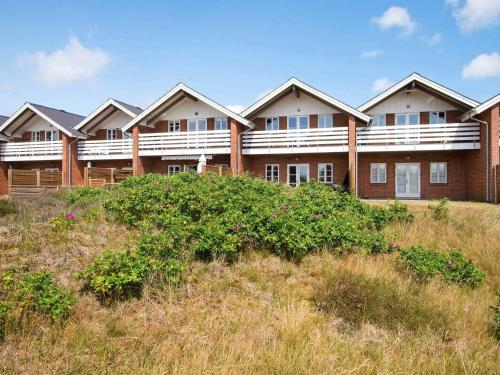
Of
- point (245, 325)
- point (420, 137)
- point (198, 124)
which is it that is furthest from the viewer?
point (198, 124)

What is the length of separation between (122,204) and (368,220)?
7.02 meters

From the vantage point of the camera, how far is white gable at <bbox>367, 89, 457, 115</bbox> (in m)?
23.2

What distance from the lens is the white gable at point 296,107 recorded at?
24609 millimetres

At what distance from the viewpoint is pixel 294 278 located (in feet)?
24.4

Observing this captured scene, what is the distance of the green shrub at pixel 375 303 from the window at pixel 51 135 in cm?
2937

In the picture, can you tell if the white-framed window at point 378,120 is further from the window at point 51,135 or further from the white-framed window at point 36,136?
the white-framed window at point 36,136

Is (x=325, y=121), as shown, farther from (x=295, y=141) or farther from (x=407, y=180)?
(x=407, y=180)

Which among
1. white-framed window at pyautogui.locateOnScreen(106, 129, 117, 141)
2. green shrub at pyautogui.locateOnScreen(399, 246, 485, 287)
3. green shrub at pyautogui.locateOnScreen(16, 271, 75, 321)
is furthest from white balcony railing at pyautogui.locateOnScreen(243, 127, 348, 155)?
green shrub at pyautogui.locateOnScreen(16, 271, 75, 321)

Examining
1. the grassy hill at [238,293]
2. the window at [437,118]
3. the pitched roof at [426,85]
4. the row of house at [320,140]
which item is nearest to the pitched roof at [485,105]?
the row of house at [320,140]

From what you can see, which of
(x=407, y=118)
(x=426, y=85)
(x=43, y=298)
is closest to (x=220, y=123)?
(x=407, y=118)

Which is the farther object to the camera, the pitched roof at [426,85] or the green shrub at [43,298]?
the pitched roof at [426,85]

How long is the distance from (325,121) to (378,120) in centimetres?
345

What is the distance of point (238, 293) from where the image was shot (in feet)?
21.7

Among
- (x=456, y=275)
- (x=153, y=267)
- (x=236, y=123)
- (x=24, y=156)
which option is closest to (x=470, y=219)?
(x=456, y=275)
